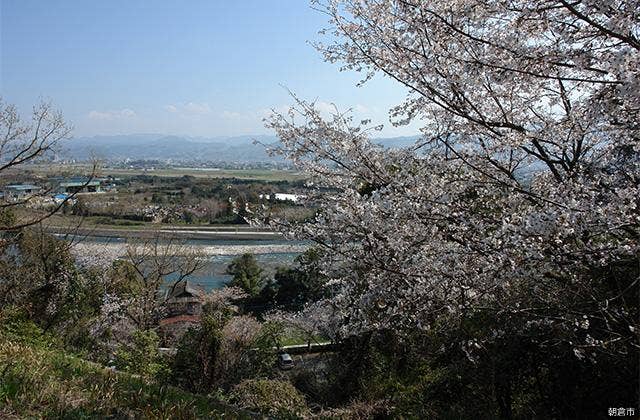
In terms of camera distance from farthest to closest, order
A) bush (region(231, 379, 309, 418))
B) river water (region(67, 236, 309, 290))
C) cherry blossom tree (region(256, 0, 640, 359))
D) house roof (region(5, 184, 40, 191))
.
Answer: river water (region(67, 236, 309, 290)) < house roof (region(5, 184, 40, 191)) < bush (region(231, 379, 309, 418)) < cherry blossom tree (region(256, 0, 640, 359))

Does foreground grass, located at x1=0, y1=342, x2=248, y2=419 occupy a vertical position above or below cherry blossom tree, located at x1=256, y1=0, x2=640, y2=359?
below

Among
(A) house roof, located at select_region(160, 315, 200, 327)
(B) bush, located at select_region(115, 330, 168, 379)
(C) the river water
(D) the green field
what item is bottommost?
(C) the river water

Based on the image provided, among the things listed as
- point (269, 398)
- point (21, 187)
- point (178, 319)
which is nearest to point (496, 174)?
point (269, 398)

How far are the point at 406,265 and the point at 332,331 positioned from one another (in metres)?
7.38

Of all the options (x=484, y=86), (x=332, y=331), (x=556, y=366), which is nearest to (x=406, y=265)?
(x=484, y=86)

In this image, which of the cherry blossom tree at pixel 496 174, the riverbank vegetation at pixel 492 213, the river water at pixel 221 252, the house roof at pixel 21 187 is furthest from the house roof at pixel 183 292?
the cherry blossom tree at pixel 496 174

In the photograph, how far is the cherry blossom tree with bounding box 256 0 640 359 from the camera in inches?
106

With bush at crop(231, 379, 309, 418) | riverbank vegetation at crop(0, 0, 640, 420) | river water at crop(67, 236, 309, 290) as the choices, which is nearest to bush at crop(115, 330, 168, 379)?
bush at crop(231, 379, 309, 418)

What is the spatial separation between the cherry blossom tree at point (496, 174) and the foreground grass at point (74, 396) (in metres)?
1.79

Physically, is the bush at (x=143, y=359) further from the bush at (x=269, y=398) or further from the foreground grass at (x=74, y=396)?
the foreground grass at (x=74, y=396)

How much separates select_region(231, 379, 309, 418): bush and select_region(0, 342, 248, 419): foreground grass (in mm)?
2249

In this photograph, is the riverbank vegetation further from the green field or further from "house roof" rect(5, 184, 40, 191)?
"house roof" rect(5, 184, 40, 191)

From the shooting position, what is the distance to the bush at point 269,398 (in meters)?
7.18

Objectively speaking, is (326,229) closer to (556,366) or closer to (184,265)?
(556,366)
